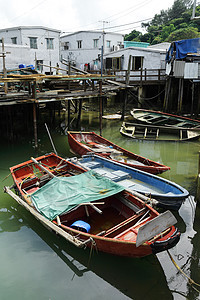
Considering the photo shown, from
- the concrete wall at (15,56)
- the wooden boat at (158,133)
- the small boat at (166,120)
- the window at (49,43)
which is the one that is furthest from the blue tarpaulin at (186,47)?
the window at (49,43)

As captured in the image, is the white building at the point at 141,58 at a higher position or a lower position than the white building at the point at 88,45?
lower

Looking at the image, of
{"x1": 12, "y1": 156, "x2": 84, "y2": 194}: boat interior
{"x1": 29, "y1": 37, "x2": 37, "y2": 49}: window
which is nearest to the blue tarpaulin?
{"x1": 12, "y1": 156, "x2": 84, "y2": 194}: boat interior

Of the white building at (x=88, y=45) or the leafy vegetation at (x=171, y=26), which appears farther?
the leafy vegetation at (x=171, y=26)

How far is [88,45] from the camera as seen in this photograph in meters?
35.6

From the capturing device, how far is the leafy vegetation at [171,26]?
39203 mm

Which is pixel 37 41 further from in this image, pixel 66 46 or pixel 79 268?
pixel 79 268

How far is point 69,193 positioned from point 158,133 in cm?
1158

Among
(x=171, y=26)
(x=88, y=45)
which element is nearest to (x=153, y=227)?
(x=88, y=45)

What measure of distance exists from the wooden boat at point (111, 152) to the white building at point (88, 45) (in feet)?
70.8

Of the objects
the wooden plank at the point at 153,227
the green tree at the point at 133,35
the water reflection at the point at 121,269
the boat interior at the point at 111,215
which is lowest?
the water reflection at the point at 121,269

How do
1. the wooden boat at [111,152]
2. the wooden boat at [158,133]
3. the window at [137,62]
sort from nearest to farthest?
1. the wooden boat at [111,152]
2. the wooden boat at [158,133]
3. the window at [137,62]

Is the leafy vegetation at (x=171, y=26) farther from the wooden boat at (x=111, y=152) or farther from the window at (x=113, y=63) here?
the wooden boat at (x=111, y=152)

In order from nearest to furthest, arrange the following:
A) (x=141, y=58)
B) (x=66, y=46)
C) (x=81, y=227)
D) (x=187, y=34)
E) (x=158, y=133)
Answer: (x=81, y=227), (x=158, y=133), (x=141, y=58), (x=187, y=34), (x=66, y=46)

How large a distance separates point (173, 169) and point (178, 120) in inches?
290
